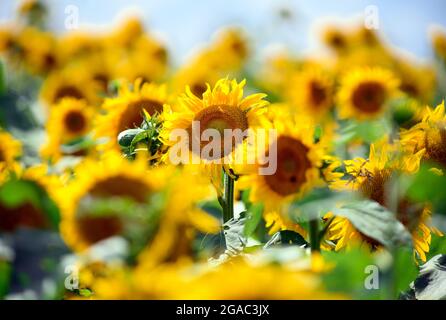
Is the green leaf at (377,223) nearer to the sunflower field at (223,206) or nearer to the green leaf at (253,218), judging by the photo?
the sunflower field at (223,206)

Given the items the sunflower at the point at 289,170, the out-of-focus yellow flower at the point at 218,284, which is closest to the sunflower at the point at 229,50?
the sunflower at the point at 289,170

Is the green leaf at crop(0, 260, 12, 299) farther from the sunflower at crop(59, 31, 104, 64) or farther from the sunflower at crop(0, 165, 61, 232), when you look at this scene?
the sunflower at crop(59, 31, 104, 64)

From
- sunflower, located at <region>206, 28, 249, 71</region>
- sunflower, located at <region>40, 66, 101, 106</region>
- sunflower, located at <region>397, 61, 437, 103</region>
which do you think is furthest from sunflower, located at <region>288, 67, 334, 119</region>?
sunflower, located at <region>206, 28, 249, 71</region>

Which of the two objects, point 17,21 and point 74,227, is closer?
point 74,227

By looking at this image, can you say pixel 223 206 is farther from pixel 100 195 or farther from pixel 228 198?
pixel 100 195

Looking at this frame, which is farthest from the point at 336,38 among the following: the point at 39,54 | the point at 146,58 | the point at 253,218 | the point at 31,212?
the point at 31,212
